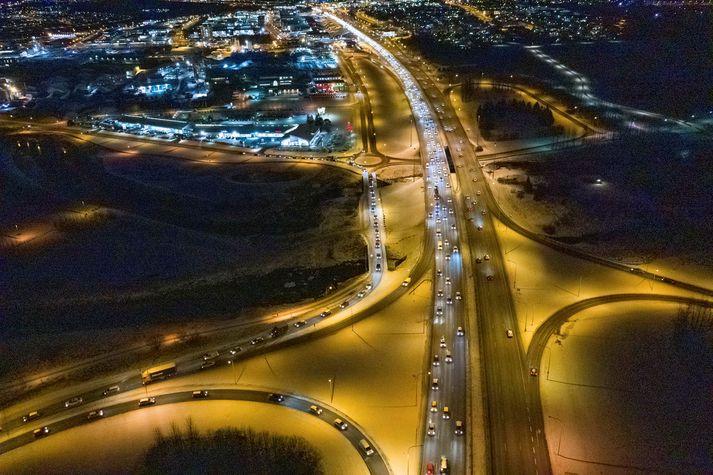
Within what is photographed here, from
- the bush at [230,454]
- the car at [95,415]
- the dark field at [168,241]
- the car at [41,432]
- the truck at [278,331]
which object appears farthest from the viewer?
the dark field at [168,241]

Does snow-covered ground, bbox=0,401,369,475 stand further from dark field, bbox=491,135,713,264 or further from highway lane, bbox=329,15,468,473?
dark field, bbox=491,135,713,264

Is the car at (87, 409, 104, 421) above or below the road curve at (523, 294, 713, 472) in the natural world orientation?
below

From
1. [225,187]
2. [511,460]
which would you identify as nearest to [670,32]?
[225,187]

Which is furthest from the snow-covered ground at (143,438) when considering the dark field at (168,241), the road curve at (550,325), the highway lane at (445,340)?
the road curve at (550,325)

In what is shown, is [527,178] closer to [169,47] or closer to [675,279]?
[675,279]

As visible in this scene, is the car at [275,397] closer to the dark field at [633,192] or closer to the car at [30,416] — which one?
the car at [30,416]

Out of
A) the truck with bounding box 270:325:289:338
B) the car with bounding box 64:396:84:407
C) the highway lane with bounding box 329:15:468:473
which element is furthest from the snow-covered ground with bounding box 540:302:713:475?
the car with bounding box 64:396:84:407

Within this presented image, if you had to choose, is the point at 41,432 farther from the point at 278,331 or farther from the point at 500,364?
the point at 500,364
